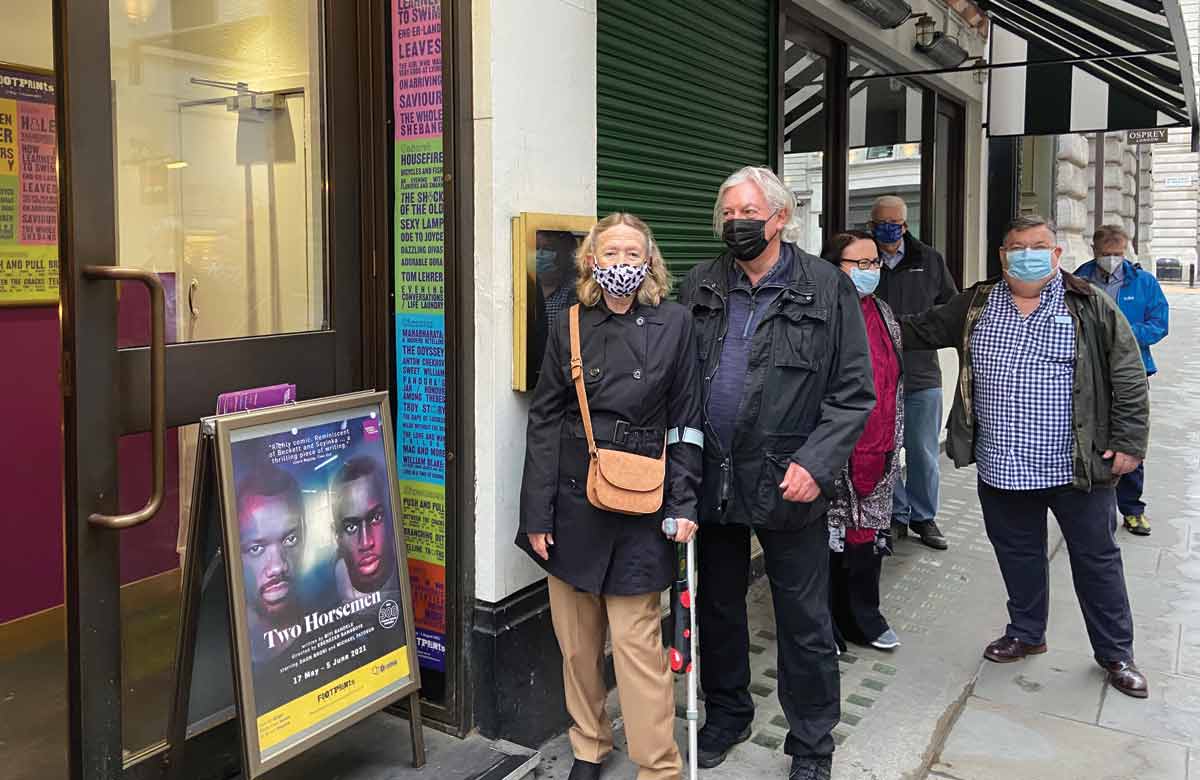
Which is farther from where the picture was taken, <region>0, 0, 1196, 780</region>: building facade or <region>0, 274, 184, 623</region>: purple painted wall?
<region>0, 274, 184, 623</region>: purple painted wall

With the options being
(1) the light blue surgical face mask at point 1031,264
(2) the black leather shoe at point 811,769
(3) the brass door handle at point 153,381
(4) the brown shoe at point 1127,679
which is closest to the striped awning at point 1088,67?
(1) the light blue surgical face mask at point 1031,264

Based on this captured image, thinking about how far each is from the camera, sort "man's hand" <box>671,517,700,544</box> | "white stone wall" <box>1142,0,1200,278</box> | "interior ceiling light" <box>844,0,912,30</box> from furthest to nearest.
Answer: "white stone wall" <box>1142,0,1200,278</box> < "interior ceiling light" <box>844,0,912,30</box> < "man's hand" <box>671,517,700,544</box>

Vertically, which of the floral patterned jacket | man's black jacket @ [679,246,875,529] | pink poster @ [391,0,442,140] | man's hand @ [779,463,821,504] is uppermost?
pink poster @ [391,0,442,140]

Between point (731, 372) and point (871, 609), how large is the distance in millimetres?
1853

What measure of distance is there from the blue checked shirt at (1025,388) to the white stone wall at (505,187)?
1.94 meters

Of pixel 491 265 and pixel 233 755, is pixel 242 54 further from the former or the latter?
pixel 233 755

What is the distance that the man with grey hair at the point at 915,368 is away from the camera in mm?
5883

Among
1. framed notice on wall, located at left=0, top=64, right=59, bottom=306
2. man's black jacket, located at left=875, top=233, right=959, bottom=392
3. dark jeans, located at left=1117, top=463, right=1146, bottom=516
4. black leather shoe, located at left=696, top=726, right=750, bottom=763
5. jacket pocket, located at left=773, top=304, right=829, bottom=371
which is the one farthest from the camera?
dark jeans, located at left=1117, top=463, right=1146, bottom=516

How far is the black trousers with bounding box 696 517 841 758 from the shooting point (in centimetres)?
336

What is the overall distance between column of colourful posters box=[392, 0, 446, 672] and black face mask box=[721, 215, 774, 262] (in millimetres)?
963

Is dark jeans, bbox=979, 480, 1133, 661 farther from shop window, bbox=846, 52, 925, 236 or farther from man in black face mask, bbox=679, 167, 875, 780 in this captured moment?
shop window, bbox=846, 52, 925, 236

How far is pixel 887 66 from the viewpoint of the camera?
25.2 feet

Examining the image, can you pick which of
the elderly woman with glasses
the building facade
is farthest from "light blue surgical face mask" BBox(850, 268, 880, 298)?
the building facade

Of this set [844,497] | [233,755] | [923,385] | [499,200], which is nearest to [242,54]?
[499,200]
